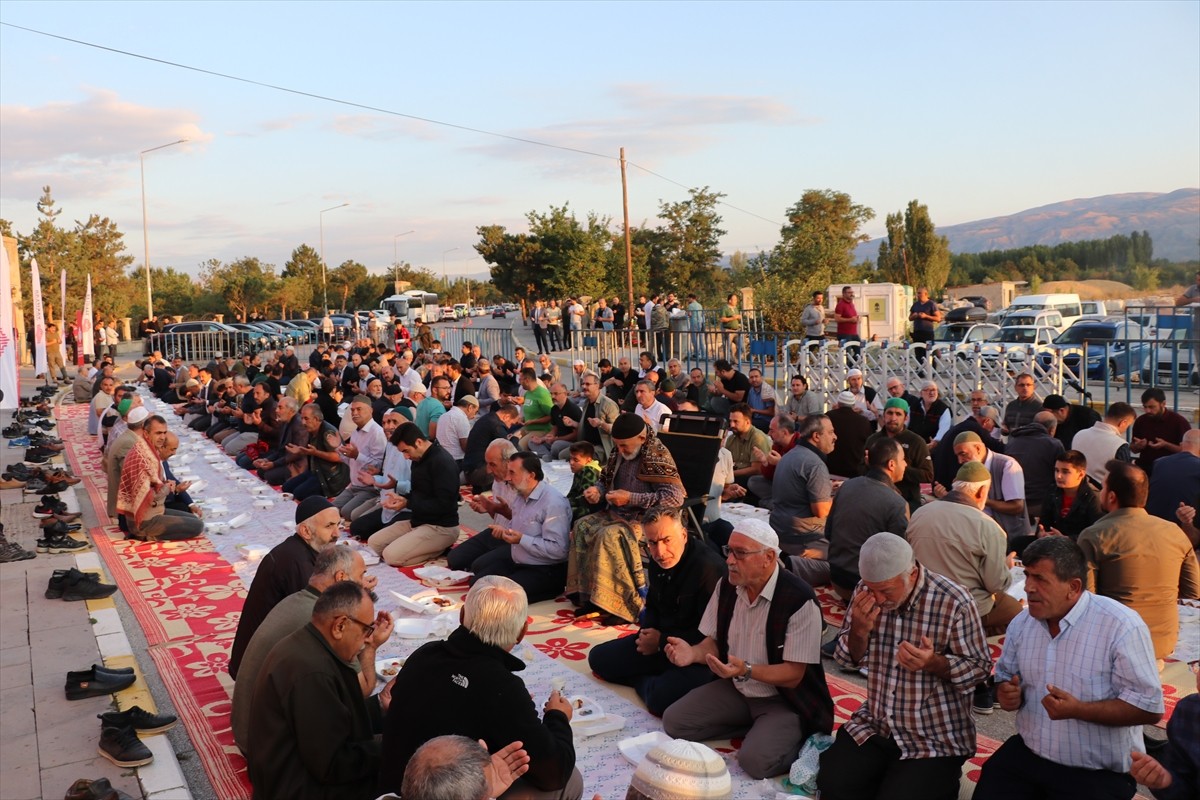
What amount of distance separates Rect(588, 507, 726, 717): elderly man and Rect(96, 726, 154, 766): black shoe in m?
2.58

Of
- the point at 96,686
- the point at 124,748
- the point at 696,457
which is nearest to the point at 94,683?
the point at 96,686

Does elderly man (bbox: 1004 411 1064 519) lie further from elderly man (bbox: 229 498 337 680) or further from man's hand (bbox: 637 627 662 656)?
elderly man (bbox: 229 498 337 680)

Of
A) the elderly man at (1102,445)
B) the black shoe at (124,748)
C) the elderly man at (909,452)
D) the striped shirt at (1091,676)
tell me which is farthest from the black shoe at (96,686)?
the elderly man at (1102,445)

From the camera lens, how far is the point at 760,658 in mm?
4586

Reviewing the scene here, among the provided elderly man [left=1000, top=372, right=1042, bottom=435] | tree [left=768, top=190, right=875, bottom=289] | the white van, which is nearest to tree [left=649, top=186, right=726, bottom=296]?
tree [left=768, top=190, right=875, bottom=289]

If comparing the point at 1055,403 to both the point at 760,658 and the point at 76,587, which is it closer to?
the point at 760,658

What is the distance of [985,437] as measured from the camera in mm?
9625

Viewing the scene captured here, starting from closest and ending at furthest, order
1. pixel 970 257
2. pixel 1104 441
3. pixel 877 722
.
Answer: pixel 877 722 → pixel 1104 441 → pixel 970 257

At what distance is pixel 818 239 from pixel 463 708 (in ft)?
146

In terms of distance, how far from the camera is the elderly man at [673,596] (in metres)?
5.22

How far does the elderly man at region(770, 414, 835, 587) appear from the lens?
7.05m

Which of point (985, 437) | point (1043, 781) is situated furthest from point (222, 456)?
point (1043, 781)

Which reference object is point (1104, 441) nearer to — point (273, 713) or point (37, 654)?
point (273, 713)

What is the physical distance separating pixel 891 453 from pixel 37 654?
5811 mm
